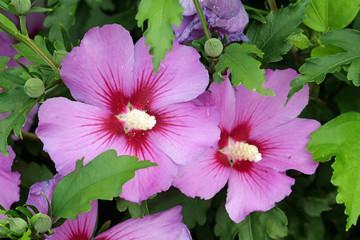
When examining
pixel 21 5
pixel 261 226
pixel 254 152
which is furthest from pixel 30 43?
pixel 261 226

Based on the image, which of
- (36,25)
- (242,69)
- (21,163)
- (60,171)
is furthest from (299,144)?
(36,25)

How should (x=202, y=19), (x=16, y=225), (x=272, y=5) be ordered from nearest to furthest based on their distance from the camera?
1. (x=16, y=225)
2. (x=202, y=19)
3. (x=272, y=5)

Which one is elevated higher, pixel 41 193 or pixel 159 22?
pixel 159 22

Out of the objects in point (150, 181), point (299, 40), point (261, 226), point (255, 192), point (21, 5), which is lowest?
point (261, 226)

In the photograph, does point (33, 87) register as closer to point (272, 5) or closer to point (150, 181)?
point (150, 181)

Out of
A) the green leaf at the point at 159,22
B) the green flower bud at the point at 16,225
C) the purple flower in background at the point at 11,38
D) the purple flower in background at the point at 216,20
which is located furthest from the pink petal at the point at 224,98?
the purple flower in background at the point at 11,38

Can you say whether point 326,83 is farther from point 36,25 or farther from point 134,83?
point 36,25
